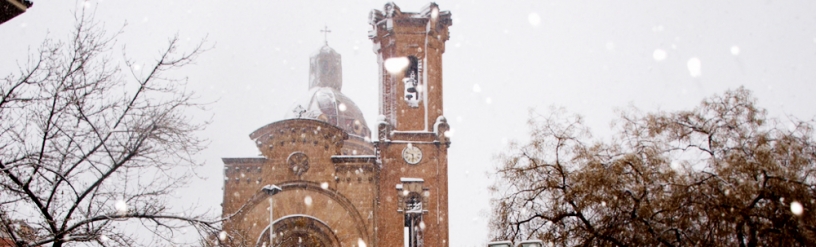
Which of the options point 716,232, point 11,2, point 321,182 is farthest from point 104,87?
point 321,182

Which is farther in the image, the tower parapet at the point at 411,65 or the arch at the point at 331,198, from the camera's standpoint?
the tower parapet at the point at 411,65

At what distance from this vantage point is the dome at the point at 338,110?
41.2 meters

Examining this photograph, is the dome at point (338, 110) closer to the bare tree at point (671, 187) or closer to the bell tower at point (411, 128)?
the bell tower at point (411, 128)

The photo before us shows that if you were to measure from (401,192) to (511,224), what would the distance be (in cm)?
1210

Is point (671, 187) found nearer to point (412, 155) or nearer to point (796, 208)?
point (796, 208)

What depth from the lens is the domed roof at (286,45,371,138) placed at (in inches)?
1625

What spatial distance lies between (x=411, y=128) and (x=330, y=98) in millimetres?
16006

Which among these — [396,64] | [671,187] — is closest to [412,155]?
[396,64]

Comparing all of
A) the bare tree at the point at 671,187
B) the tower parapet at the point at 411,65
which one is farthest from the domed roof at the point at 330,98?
the bare tree at the point at 671,187

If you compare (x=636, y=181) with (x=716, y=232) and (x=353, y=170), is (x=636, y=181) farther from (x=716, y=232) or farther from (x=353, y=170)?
(x=353, y=170)

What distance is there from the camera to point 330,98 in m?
42.8

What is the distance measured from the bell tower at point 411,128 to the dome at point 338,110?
39.5 ft

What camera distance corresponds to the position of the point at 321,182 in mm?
26500

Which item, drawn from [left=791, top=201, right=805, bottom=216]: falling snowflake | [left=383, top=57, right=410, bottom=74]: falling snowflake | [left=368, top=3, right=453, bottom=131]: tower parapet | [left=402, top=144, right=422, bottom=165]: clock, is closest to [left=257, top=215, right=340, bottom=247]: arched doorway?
[left=402, top=144, right=422, bottom=165]: clock
